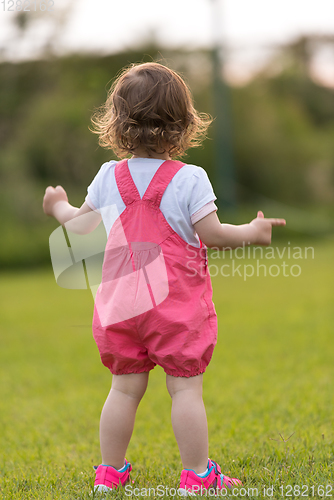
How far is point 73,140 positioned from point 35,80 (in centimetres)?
262

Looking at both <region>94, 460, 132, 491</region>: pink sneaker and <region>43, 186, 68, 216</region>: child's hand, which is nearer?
<region>94, 460, 132, 491</region>: pink sneaker

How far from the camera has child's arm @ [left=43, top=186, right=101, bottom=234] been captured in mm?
1661

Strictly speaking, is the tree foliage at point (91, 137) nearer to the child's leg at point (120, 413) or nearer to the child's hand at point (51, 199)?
the child's hand at point (51, 199)

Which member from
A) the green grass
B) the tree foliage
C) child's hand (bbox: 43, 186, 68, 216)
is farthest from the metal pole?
child's hand (bbox: 43, 186, 68, 216)

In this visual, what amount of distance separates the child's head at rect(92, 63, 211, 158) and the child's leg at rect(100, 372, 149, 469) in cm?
68

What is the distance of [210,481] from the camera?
4.96ft

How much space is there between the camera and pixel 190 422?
4.86ft

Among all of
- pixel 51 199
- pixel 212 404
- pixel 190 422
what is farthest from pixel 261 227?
pixel 212 404

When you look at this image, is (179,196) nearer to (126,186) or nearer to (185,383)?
(126,186)

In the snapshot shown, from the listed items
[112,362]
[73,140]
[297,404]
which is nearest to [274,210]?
[73,140]

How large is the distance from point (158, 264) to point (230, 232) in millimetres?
226

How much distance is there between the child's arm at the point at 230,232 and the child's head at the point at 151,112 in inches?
10.1

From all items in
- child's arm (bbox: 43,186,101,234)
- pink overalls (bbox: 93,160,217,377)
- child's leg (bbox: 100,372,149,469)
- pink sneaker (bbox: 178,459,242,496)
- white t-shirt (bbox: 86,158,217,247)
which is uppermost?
white t-shirt (bbox: 86,158,217,247)

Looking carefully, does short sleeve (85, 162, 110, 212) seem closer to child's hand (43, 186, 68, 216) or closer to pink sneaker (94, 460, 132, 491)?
child's hand (43, 186, 68, 216)
